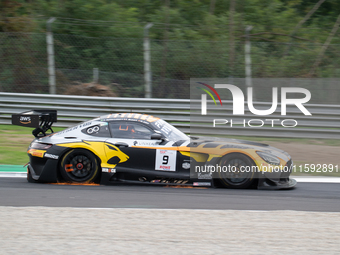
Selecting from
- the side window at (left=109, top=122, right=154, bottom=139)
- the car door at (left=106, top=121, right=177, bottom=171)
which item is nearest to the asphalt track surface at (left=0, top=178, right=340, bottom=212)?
the car door at (left=106, top=121, right=177, bottom=171)

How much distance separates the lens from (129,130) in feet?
22.2

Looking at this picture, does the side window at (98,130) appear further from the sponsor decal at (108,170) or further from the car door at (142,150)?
the sponsor decal at (108,170)

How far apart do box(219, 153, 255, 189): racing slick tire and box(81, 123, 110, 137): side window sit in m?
1.94

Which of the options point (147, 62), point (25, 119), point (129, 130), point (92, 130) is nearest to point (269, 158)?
point (129, 130)

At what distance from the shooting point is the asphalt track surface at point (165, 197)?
547 cm

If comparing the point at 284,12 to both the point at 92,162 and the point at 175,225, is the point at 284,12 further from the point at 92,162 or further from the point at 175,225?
the point at 175,225

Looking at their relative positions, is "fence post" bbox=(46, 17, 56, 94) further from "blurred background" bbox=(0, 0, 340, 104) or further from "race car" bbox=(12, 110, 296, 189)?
"race car" bbox=(12, 110, 296, 189)

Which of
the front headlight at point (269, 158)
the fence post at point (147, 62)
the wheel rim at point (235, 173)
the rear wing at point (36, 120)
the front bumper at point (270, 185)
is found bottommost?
the front bumper at point (270, 185)

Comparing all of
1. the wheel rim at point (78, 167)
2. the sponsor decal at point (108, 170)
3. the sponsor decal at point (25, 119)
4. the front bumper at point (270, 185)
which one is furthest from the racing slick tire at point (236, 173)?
the sponsor decal at point (25, 119)

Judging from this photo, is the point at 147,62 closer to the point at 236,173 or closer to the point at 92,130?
the point at 92,130

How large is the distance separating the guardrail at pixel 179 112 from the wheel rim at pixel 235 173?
10.4ft

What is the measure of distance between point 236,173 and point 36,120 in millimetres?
3464

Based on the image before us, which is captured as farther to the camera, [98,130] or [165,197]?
[98,130]

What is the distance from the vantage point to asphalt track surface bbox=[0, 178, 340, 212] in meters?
5.47
